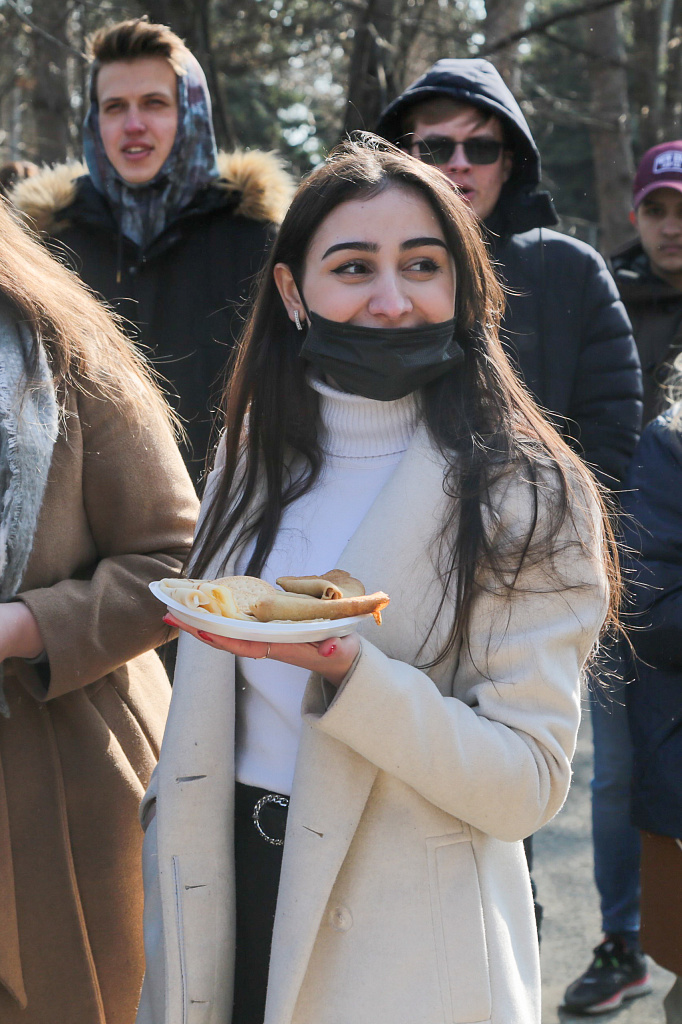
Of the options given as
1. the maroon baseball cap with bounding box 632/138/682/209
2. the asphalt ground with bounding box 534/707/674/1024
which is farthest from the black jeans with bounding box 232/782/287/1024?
the maroon baseball cap with bounding box 632/138/682/209

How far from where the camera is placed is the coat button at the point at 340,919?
5.08 feet

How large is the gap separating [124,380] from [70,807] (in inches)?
33.0

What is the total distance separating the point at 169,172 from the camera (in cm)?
356

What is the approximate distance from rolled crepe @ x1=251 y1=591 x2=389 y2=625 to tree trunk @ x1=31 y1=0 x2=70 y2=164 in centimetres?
732

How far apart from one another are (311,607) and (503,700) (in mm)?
336

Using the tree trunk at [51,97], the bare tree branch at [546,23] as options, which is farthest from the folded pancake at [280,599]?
the tree trunk at [51,97]

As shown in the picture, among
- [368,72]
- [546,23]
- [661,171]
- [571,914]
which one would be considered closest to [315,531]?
[571,914]

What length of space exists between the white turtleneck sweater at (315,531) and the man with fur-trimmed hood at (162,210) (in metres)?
1.66

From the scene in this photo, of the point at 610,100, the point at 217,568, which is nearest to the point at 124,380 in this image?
the point at 217,568

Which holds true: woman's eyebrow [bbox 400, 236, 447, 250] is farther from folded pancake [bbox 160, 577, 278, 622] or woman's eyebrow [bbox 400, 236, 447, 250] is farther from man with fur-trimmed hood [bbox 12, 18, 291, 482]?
man with fur-trimmed hood [bbox 12, 18, 291, 482]

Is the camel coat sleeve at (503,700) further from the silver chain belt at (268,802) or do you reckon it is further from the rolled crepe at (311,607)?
the silver chain belt at (268,802)

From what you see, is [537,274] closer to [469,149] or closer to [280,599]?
[469,149]

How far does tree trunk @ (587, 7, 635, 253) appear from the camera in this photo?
8.45 m

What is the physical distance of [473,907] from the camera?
152cm
